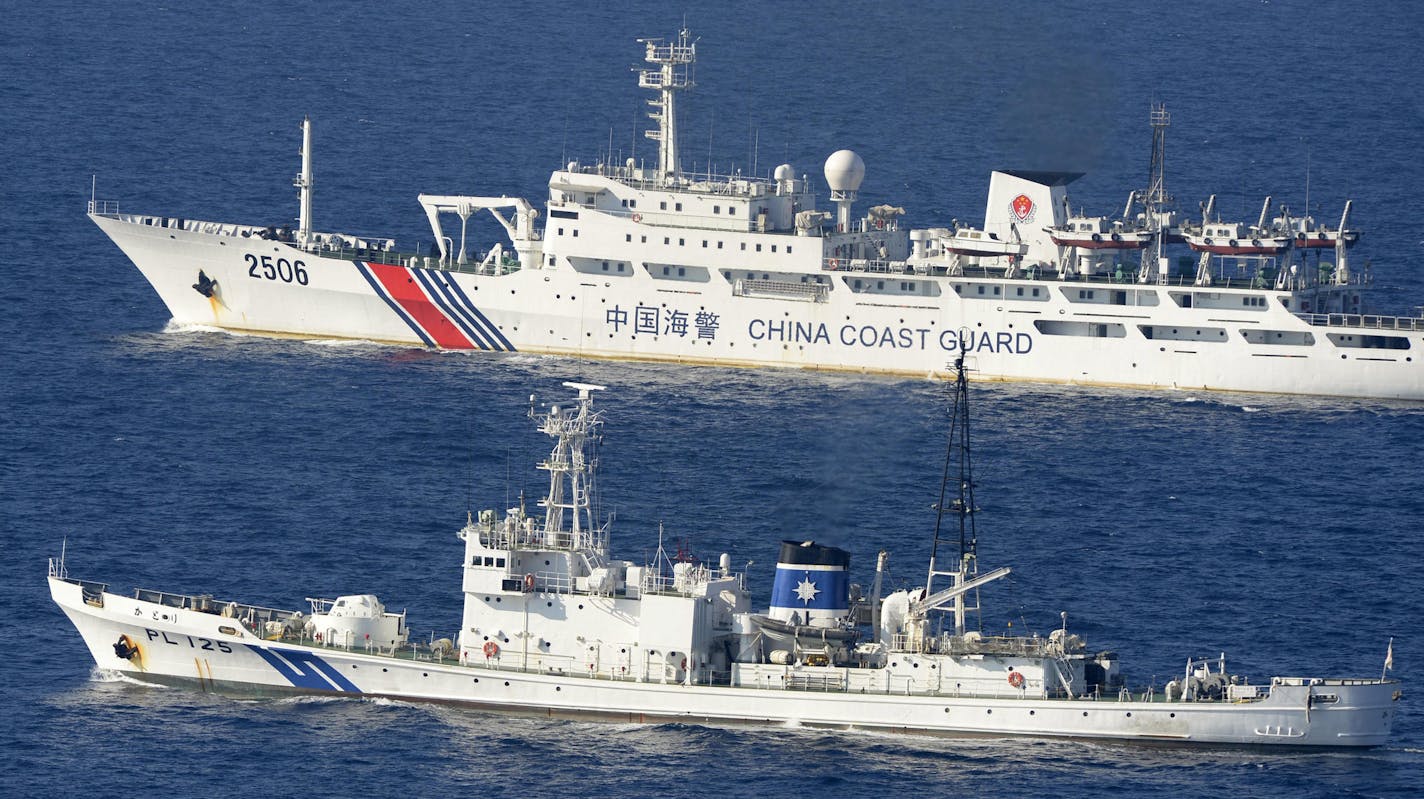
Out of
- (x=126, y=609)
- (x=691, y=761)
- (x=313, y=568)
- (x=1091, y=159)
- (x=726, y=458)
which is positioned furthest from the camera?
(x=1091, y=159)

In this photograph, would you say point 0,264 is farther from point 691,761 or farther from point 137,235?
point 691,761

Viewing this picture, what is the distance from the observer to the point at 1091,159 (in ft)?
466

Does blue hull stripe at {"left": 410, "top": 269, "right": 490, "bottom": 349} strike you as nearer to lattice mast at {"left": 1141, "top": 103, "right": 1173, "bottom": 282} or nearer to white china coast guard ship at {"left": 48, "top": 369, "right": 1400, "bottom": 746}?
lattice mast at {"left": 1141, "top": 103, "right": 1173, "bottom": 282}

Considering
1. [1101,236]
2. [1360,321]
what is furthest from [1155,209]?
[1360,321]

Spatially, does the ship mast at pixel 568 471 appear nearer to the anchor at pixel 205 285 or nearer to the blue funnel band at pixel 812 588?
the blue funnel band at pixel 812 588

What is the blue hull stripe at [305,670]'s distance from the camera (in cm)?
8475

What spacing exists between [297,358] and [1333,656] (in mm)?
52589

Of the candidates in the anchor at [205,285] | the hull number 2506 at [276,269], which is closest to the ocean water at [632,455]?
the anchor at [205,285]

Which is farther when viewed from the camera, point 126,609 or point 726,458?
point 726,458

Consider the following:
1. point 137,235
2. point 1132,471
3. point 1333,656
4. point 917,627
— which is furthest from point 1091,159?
point 917,627

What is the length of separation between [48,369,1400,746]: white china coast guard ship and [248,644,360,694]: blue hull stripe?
4 cm

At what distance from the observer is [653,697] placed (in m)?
82.6

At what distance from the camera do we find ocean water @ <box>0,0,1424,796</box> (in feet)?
266

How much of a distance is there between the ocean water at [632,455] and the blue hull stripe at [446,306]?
2573 mm
